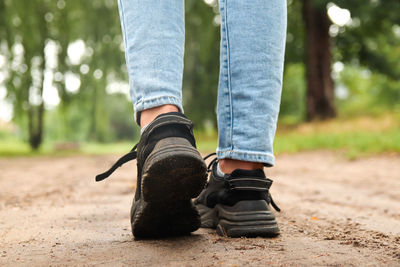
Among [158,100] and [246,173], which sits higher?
[158,100]

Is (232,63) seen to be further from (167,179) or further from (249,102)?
(167,179)

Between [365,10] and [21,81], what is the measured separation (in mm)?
6436

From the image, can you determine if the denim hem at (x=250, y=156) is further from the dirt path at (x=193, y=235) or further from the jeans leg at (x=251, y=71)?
the dirt path at (x=193, y=235)

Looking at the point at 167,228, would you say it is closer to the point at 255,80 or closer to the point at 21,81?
the point at 255,80

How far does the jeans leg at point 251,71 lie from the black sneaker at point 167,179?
15 cm

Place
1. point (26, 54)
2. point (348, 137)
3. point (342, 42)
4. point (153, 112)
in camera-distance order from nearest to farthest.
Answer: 1. point (153, 112)
2. point (348, 137)
3. point (26, 54)
4. point (342, 42)

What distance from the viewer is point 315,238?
1097mm

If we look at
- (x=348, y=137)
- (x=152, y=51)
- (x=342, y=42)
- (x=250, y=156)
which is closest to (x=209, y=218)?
→ (x=250, y=156)

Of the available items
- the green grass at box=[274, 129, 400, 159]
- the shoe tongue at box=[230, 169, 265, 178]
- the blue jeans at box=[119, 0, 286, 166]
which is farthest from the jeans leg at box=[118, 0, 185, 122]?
the green grass at box=[274, 129, 400, 159]

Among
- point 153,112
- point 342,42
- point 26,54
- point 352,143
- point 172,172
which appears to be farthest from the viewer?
point 342,42

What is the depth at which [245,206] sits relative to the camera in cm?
110

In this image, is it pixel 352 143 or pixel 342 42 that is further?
pixel 342 42

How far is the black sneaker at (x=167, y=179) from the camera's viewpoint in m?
0.92

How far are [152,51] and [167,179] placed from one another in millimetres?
332
